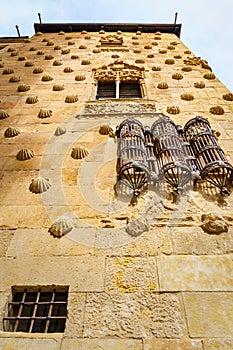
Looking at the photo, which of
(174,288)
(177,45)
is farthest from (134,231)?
(177,45)

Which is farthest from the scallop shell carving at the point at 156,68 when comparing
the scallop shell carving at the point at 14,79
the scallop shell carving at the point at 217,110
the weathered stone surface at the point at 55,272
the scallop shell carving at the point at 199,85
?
the weathered stone surface at the point at 55,272

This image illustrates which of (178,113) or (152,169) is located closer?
(152,169)

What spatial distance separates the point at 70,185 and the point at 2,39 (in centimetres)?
1067

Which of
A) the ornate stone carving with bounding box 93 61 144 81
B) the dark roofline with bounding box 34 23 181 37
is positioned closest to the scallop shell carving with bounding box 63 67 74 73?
the ornate stone carving with bounding box 93 61 144 81

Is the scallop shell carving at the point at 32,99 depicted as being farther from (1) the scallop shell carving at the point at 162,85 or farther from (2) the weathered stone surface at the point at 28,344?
(2) the weathered stone surface at the point at 28,344

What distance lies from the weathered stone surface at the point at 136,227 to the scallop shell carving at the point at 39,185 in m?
1.22

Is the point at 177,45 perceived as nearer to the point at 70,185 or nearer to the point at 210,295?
the point at 70,185

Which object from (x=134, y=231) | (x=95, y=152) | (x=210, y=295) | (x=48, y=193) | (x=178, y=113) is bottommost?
(x=210, y=295)

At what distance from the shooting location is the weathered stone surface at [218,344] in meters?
2.21

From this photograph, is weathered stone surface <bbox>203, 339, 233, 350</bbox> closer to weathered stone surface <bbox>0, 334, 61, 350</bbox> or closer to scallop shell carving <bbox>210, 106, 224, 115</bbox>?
weathered stone surface <bbox>0, 334, 61, 350</bbox>

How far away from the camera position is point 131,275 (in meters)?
2.75

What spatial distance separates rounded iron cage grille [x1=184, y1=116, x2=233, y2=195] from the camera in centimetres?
372

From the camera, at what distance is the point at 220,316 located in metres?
2.39

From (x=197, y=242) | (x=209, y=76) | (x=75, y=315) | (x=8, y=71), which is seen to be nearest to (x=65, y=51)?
(x=8, y=71)
